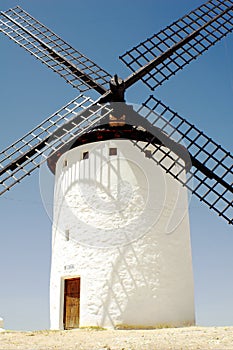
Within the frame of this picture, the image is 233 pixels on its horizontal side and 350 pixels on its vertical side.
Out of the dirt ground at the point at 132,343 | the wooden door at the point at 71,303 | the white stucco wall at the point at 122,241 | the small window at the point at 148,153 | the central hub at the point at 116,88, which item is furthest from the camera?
the central hub at the point at 116,88

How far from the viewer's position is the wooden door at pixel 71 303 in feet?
31.9

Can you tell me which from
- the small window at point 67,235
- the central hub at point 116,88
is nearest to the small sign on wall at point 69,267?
the small window at point 67,235

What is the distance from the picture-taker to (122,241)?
9.61m

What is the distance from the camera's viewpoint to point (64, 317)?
990cm

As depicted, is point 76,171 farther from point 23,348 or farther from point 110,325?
point 23,348

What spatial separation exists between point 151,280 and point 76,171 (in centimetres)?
335

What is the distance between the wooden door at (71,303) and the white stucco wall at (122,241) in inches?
5.3

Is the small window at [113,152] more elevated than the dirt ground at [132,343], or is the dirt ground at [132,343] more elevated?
the small window at [113,152]

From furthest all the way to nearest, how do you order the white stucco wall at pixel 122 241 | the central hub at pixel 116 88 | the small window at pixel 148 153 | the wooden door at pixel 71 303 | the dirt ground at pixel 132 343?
the central hub at pixel 116 88
the small window at pixel 148 153
the wooden door at pixel 71 303
the white stucco wall at pixel 122 241
the dirt ground at pixel 132 343

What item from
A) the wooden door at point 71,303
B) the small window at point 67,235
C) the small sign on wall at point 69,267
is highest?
Answer: the small window at point 67,235

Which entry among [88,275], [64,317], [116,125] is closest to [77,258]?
[88,275]

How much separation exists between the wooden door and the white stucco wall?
135 mm

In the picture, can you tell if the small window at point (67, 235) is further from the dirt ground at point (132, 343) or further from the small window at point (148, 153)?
the dirt ground at point (132, 343)

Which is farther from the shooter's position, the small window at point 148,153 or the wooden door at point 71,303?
the small window at point 148,153
